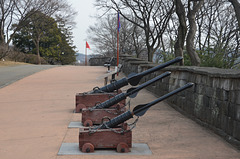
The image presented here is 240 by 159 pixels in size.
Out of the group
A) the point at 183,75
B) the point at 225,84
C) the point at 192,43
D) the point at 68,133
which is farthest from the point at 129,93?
the point at 192,43

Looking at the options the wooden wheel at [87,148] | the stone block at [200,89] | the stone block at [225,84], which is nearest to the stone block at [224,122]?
the stone block at [225,84]

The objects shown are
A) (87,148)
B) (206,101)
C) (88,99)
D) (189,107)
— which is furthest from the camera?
(88,99)

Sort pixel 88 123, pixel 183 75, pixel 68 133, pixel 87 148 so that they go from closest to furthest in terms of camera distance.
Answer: pixel 87 148
pixel 68 133
pixel 88 123
pixel 183 75

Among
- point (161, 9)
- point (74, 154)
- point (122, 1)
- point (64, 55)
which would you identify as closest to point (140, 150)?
point (74, 154)

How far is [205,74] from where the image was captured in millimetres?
6328

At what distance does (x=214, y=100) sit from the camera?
5871 mm

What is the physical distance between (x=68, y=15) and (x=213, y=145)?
34526 mm

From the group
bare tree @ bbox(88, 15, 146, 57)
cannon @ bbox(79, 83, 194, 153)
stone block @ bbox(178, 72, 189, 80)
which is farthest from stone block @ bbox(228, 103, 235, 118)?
bare tree @ bbox(88, 15, 146, 57)

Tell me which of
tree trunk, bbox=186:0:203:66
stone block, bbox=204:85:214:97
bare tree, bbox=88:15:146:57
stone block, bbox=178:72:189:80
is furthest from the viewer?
bare tree, bbox=88:15:146:57

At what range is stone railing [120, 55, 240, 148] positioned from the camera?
5074 millimetres

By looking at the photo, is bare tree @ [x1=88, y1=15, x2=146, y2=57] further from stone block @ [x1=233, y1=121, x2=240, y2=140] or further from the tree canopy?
stone block @ [x1=233, y1=121, x2=240, y2=140]

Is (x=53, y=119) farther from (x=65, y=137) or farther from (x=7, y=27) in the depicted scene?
(x=7, y=27)

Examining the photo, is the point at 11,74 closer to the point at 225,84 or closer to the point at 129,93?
the point at 129,93

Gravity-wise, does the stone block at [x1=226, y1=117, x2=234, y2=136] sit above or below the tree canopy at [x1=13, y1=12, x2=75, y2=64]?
below
